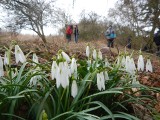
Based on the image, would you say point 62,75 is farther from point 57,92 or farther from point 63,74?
point 57,92

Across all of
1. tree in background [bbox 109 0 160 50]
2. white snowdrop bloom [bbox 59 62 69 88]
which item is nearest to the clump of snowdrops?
white snowdrop bloom [bbox 59 62 69 88]

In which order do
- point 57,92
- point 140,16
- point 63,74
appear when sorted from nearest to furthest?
point 63,74, point 57,92, point 140,16

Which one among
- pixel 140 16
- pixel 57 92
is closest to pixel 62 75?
pixel 57 92

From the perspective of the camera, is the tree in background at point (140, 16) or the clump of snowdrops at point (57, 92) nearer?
the clump of snowdrops at point (57, 92)

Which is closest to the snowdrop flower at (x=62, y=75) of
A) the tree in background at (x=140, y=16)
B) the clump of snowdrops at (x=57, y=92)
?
the clump of snowdrops at (x=57, y=92)

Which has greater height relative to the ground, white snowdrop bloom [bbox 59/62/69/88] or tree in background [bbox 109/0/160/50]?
tree in background [bbox 109/0/160/50]

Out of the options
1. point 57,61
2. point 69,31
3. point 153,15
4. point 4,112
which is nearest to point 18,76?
point 4,112

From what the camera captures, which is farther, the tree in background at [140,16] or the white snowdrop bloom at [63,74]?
the tree in background at [140,16]

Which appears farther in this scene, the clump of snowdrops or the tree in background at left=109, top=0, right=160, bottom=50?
the tree in background at left=109, top=0, right=160, bottom=50

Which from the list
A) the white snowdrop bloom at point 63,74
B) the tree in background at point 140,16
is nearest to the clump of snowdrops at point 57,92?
the white snowdrop bloom at point 63,74

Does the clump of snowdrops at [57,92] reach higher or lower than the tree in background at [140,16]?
lower

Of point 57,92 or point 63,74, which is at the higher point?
point 63,74

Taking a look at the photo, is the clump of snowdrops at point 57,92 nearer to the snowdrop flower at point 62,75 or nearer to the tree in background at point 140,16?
the snowdrop flower at point 62,75

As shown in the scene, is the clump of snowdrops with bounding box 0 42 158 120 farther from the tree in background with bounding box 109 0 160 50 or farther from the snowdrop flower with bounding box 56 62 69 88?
the tree in background with bounding box 109 0 160 50
